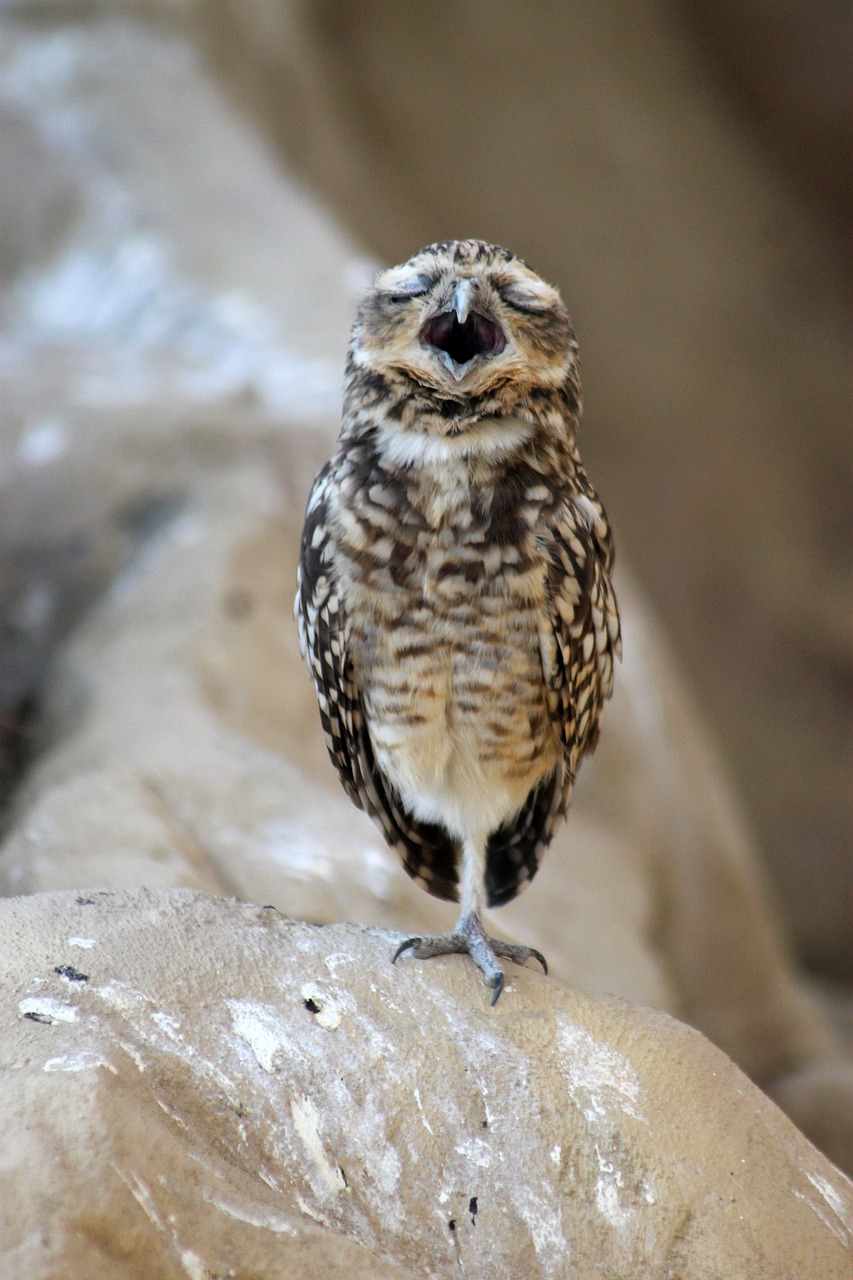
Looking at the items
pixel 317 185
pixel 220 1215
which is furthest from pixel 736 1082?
pixel 317 185

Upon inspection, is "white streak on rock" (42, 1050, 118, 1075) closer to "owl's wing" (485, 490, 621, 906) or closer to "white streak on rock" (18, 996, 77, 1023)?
"white streak on rock" (18, 996, 77, 1023)

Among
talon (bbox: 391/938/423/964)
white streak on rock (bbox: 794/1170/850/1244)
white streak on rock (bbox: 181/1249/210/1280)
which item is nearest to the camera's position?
white streak on rock (bbox: 181/1249/210/1280)

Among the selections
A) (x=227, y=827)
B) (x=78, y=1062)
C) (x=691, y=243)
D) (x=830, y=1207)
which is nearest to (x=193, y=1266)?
(x=78, y=1062)

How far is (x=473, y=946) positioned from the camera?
9.90ft

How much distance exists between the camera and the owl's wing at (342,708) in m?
3.29

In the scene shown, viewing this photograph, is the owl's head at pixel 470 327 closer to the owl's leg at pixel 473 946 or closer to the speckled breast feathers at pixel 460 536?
the speckled breast feathers at pixel 460 536

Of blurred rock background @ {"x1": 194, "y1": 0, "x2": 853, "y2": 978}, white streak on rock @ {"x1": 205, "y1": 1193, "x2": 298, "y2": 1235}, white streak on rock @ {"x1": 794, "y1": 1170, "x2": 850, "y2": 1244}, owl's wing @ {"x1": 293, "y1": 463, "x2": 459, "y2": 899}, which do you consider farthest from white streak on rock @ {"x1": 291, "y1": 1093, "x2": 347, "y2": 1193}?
blurred rock background @ {"x1": 194, "y1": 0, "x2": 853, "y2": 978}

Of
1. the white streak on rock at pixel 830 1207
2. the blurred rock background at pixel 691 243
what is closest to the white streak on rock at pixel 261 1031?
the white streak on rock at pixel 830 1207

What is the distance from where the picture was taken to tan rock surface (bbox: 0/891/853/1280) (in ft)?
6.91

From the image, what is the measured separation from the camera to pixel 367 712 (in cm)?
337

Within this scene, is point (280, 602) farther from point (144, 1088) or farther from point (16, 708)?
point (144, 1088)

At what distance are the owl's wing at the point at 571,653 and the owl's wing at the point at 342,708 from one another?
202 mm

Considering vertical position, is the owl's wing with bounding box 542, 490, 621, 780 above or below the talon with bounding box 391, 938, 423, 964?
above

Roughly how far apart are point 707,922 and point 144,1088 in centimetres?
468
